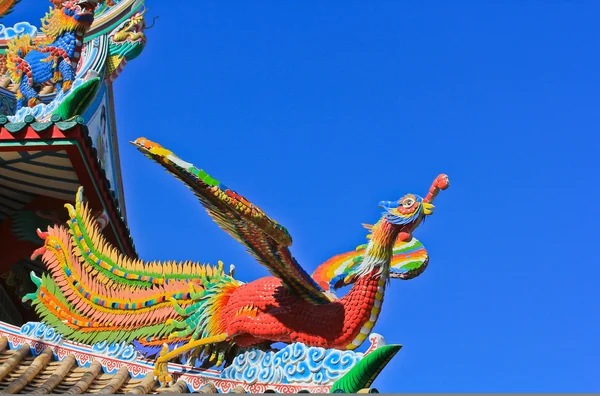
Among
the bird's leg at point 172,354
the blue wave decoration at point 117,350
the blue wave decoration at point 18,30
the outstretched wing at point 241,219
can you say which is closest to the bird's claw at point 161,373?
the bird's leg at point 172,354

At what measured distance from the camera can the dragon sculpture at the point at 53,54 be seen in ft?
29.5

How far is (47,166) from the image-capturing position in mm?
8602

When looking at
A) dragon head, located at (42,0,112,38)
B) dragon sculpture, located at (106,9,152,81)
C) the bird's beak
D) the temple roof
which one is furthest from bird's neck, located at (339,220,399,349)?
dragon sculpture, located at (106,9,152,81)

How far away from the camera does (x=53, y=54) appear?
29.7 ft

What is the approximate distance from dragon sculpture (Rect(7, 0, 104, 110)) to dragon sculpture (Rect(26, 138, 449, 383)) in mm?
1685

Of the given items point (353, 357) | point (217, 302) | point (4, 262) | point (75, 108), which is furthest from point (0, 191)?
point (353, 357)

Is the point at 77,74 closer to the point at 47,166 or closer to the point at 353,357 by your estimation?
the point at 47,166

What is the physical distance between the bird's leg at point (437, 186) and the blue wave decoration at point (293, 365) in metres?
A: 1.12

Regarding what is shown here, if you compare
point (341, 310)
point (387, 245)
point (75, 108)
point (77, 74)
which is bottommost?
point (341, 310)

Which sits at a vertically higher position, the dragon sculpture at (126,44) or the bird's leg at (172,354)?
the dragon sculpture at (126,44)

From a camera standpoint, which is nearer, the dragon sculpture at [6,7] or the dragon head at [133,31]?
the dragon head at [133,31]

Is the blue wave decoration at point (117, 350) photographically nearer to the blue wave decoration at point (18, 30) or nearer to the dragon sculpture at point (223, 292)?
the dragon sculpture at point (223, 292)

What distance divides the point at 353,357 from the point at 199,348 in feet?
3.81

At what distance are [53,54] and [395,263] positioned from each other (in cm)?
368
